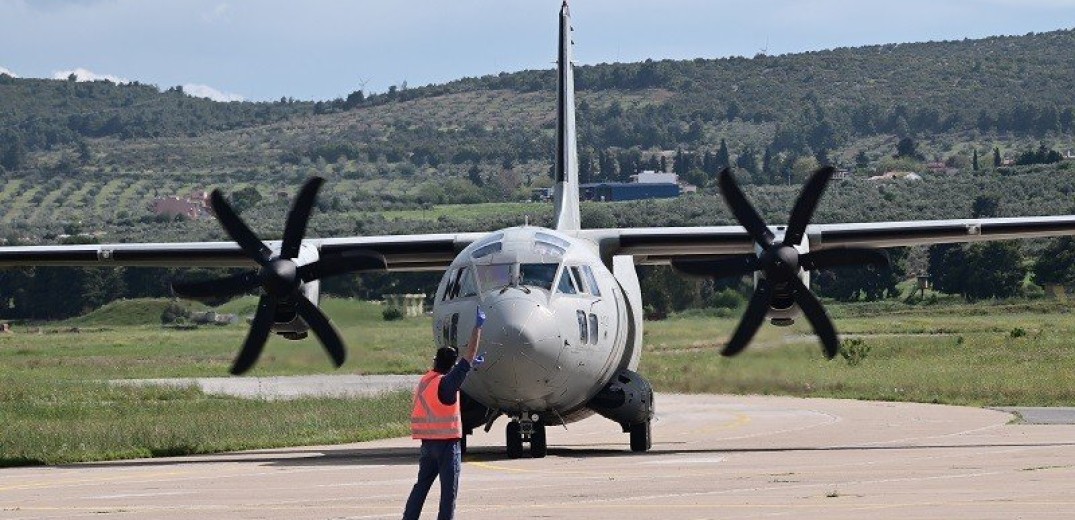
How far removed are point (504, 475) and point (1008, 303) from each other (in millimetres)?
59758

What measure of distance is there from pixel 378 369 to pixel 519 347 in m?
37.4

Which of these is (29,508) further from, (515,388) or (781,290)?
(781,290)

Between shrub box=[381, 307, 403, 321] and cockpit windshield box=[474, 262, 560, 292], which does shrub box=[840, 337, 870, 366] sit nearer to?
shrub box=[381, 307, 403, 321]

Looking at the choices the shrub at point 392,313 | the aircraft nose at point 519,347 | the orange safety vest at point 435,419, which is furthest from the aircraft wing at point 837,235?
the orange safety vest at point 435,419

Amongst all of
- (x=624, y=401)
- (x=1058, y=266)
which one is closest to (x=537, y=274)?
(x=624, y=401)

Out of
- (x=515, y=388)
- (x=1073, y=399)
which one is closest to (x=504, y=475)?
(x=515, y=388)

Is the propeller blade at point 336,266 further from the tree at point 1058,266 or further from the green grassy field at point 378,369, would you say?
the tree at point 1058,266

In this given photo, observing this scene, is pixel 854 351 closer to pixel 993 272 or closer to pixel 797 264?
pixel 993 272

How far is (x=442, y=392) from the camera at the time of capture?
1709 cm

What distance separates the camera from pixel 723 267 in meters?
28.0

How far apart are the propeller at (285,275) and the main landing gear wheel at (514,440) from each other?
11.3 feet

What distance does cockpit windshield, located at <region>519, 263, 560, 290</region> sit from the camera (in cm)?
2516

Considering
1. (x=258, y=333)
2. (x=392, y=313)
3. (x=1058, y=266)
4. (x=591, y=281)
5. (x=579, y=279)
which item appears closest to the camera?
(x=579, y=279)

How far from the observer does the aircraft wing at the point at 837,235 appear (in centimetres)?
2944
